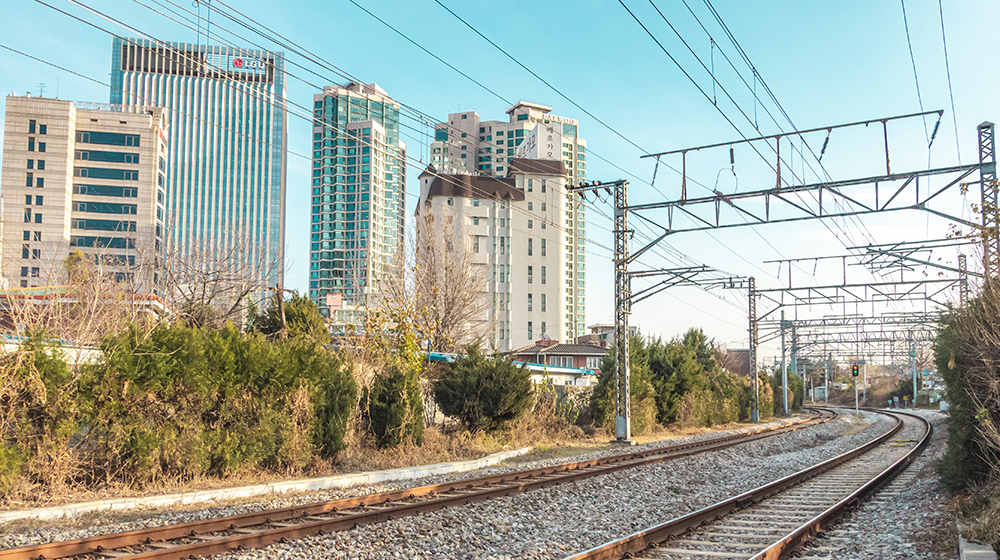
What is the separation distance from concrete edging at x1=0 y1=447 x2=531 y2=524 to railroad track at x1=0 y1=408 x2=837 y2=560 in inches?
77.1

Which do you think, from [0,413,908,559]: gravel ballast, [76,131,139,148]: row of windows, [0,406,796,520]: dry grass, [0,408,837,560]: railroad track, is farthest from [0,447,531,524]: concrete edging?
[76,131,139,148]: row of windows

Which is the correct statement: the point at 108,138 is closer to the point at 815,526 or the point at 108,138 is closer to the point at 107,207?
the point at 107,207

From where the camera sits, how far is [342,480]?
44.6ft

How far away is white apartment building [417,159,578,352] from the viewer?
300 ft

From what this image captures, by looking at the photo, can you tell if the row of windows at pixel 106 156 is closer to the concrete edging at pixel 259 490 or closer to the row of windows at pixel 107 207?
the row of windows at pixel 107 207

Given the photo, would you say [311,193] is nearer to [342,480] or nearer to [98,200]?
[98,200]

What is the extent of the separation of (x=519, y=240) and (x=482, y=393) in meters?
74.4

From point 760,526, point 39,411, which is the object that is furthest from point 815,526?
point 39,411

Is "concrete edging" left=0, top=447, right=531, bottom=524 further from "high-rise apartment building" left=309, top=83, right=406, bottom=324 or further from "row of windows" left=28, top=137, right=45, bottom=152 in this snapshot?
"high-rise apartment building" left=309, top=83, right=406, bottom=324

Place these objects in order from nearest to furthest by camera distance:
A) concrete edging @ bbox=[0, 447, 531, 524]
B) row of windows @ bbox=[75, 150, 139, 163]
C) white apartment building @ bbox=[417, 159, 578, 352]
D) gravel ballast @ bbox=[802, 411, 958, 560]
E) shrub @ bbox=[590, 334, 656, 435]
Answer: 1. gravel ballast @ bbox=[802, 411, 958, 560]
2. concrete edging @ bbox=[0, 447, 531, 524]
3. shrub @ bbox=[590, 334, 656, 435]
4. white apartment building @ bbox=[417, 159, 578, 352]
5. row of windows @ bbox=[75, 150, 139, 163]

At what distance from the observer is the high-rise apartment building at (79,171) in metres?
93.8

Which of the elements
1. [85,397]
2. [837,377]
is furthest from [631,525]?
[837,377]


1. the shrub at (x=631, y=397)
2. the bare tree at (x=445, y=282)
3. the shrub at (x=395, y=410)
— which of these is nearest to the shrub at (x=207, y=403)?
the shrub at (x=395, y=410)

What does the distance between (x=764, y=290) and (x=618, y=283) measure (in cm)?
1819
